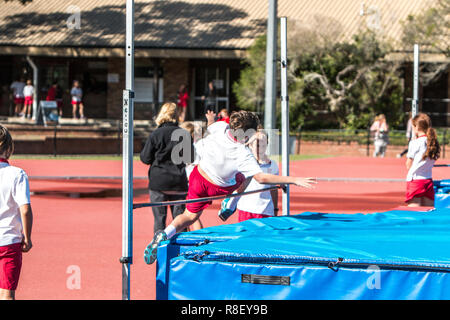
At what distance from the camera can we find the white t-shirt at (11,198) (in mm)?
5063

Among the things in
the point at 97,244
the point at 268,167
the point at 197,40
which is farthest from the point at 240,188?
the point at 197,40

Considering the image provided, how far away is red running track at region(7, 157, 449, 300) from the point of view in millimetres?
7656

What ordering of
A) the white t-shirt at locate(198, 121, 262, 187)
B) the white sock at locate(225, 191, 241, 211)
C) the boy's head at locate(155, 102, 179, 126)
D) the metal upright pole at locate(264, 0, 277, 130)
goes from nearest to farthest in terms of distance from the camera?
1. the white t-shirt at locate(198, 121, 262, 187)
2. the white sock at locate(225, 191, 241, 211)
3. the boy's head at locate(155, 102, 179, 126)
4. the metal upright pole at locate(264, 0, 277, 130)

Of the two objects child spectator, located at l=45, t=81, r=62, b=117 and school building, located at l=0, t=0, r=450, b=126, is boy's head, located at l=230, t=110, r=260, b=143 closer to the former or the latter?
child spectator, located at l=45, t=81, r=62, b=117

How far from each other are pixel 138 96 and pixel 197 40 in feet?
14.6

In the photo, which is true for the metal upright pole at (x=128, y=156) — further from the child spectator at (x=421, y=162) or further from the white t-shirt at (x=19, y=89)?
the white t-shirt at (x=19, y=89)

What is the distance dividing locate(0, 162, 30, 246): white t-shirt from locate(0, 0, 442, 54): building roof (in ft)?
97.1

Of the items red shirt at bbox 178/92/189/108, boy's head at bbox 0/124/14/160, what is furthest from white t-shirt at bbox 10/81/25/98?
boy's head at bbox 0/124/14/160

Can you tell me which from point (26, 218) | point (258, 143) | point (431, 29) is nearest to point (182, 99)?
point (431, 29)

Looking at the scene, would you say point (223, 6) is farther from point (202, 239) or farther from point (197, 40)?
point (202, 239)

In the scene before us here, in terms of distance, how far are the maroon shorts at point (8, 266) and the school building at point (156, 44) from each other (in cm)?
3006

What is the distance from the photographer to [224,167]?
6676 mm

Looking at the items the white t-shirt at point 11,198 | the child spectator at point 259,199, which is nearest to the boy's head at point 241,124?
the child spectator at point 259,199

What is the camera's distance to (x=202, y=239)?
538cm
